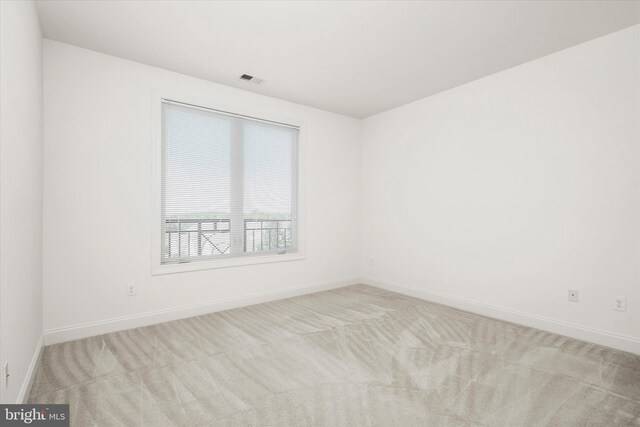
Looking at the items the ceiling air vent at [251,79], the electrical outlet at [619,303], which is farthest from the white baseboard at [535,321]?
the ceiling air vent at [251,79]

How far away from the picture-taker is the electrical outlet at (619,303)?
270cm

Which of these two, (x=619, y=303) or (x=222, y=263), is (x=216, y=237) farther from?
(x=619, y=303)

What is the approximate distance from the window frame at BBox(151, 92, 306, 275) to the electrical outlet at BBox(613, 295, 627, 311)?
131 inches

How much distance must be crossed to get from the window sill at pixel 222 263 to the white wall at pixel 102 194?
66mm

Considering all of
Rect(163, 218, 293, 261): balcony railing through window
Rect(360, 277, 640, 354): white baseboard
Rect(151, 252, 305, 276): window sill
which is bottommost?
Rect(360, 277, 640, 354): white baseboard

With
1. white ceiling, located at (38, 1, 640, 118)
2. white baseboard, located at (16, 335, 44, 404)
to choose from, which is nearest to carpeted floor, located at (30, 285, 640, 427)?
white baseboard, located at (16, 335, 44, 404)

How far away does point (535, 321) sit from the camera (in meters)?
3.22

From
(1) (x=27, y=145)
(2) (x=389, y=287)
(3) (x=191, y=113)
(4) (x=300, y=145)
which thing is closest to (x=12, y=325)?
(1) (x=27, y=145)

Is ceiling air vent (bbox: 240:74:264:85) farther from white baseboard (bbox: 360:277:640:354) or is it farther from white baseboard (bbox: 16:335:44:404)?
white baseboard (bbox: 360:277:640:354)

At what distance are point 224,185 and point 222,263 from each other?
94cm

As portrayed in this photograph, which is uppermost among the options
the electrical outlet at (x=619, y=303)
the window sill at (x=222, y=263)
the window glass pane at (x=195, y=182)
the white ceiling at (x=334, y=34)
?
the white ceiling at (x=334, y=34)

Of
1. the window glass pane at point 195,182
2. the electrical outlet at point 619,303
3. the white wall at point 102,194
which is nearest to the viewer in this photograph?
the electrical outlet at point 619,303

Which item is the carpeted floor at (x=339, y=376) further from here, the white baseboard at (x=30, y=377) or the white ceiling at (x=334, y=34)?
the white ceiling at (x=334, y=34)

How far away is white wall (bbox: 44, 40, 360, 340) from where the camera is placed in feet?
9.29
